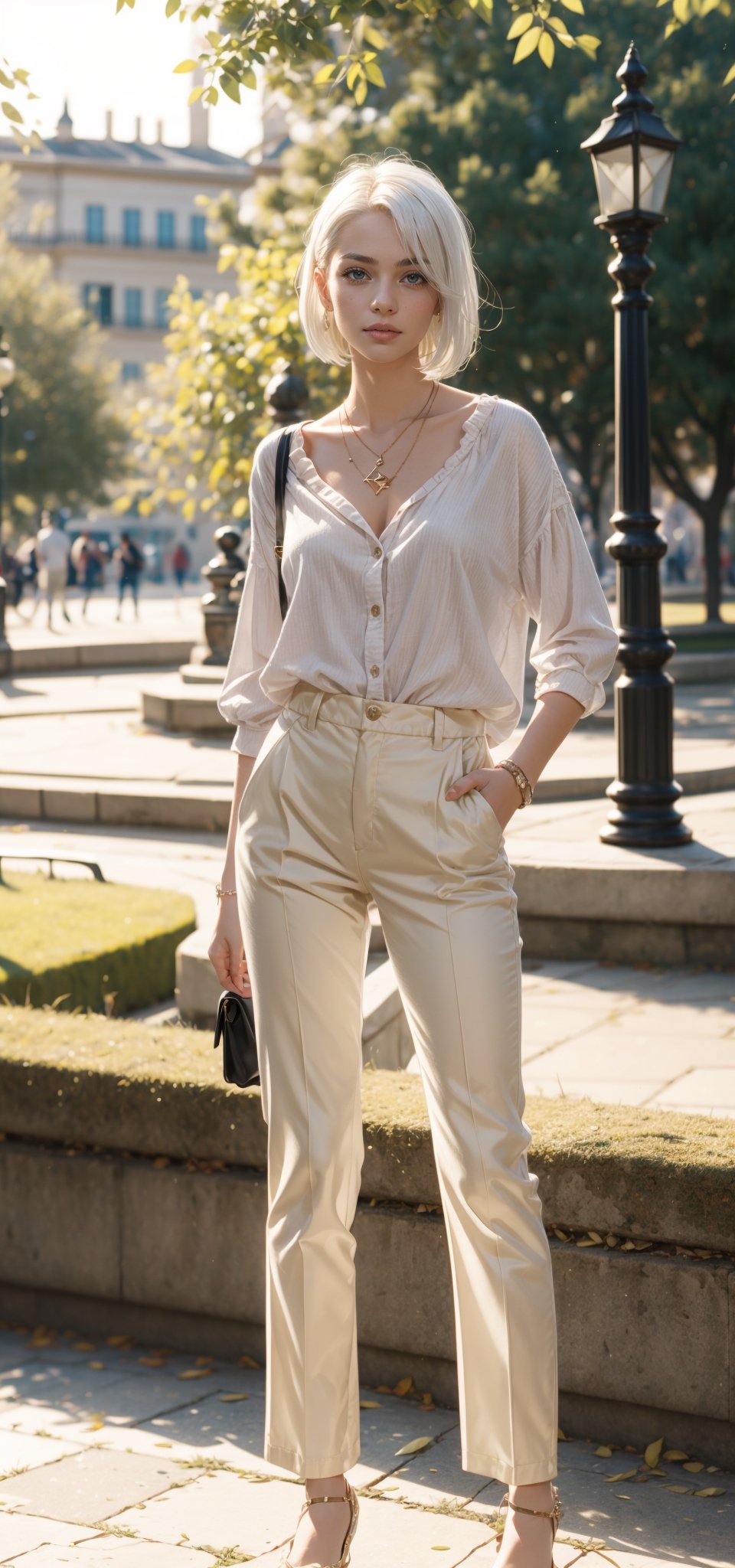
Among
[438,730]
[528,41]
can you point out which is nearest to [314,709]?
[438,730]

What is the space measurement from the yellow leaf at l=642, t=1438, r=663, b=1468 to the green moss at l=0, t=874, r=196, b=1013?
8.83 feet

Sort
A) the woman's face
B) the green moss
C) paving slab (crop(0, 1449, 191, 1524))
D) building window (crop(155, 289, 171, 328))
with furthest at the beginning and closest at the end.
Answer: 1. building window (crop(155, 289, 171, 328))
2. the green moss
3. paving slab (crop(0, 1449, 191, 1524))
4. the woman's face

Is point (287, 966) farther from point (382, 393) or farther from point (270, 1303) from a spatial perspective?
point (382, 393)

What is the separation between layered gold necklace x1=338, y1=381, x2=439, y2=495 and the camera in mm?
2771

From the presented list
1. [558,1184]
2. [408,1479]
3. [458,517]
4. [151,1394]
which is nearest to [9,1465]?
[151,1394]

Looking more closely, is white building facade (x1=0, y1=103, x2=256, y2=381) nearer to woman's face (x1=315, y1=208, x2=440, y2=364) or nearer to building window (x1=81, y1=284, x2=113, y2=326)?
building window (x1=81, y1=284, x2=113, y2=326)

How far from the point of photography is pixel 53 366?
5319 centimetres

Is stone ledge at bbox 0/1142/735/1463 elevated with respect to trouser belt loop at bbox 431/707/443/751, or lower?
lower

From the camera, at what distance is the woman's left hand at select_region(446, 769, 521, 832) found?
2.64 metres

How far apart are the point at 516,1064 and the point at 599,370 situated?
25.6m

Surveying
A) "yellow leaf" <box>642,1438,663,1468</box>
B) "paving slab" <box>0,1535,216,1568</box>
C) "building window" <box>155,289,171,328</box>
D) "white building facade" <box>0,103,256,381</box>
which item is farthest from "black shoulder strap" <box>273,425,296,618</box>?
"building window" <box>155,289,171,328</box>

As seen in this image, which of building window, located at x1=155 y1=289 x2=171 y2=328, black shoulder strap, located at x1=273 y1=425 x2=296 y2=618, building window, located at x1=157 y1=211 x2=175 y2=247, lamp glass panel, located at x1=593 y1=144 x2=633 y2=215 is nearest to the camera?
black shoulder strap, located at x1=273 y1=425 x2=296 y2=618

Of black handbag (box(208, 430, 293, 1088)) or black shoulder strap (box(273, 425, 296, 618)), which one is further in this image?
black handbag (box(208, 430, 293, 1088))

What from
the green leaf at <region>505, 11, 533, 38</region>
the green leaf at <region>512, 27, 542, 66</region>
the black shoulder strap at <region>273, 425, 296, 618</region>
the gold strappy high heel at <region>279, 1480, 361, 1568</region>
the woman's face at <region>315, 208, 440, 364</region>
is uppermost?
the green leaf at <region>505, 11, 533, 38</region>
